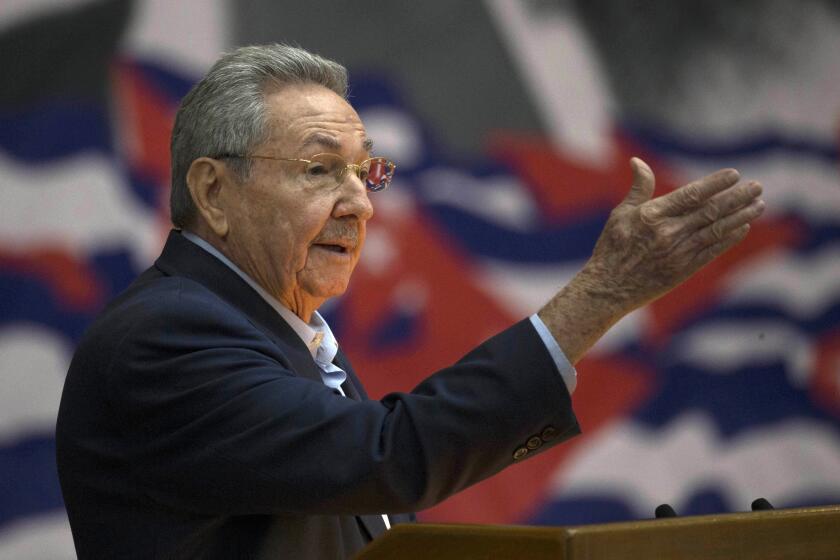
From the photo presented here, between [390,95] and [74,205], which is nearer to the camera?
[74,205]

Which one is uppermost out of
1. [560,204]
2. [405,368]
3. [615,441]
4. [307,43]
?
[307,43]

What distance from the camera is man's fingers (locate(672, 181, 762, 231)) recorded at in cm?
154

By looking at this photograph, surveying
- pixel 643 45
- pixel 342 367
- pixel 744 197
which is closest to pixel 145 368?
pixel 342 367

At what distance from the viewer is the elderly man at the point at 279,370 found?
1.54 m

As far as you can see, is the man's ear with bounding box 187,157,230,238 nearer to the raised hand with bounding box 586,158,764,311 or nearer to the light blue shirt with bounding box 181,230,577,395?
the light blue shirt with bounding box 181,230,577,395

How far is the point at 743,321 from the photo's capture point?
4.18 m

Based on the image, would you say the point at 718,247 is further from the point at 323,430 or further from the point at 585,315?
the point at 323,430

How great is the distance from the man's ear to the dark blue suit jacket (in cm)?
20

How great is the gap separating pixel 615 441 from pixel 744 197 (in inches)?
101

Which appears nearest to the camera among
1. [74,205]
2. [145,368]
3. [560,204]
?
[145,368]

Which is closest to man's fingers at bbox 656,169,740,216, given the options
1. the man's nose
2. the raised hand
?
the raised hand

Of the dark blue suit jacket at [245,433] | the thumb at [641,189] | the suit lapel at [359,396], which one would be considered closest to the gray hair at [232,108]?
the dark blue suit jacket at [245,433]

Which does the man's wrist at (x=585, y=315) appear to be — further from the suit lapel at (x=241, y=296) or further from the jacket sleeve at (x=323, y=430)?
the suit lapel at (x=241, y=296)

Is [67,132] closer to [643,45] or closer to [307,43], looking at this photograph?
[307,43]
